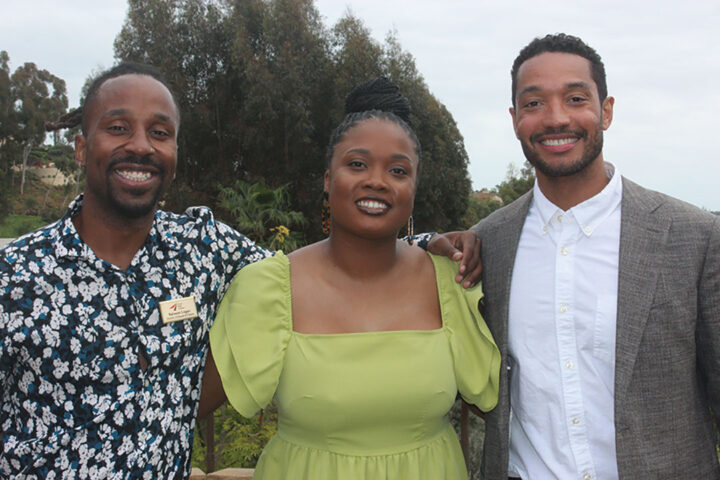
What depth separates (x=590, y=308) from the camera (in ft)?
6.05

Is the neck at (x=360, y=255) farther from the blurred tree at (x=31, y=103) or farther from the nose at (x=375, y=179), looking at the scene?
the blurred tree at (x=31, y=103)

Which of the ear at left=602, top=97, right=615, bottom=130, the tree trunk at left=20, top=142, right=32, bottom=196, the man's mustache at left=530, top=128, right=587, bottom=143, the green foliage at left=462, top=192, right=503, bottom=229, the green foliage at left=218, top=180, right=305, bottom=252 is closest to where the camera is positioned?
the man's mustache at left=530, top=128, right=587, bottom=143

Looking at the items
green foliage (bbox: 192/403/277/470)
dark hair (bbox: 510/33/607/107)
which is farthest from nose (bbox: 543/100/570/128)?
green foliage (bbox: 192/403/277/470)

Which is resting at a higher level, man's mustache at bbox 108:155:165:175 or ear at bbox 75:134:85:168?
ear at bbox 75:134:85:168

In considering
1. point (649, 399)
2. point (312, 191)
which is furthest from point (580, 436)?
point (312, 191)

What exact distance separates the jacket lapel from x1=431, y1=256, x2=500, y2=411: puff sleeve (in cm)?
42

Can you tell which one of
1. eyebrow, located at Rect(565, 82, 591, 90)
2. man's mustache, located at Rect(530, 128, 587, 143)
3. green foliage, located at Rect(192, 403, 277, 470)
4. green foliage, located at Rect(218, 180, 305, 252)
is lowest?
green foliage, located at Rect(192, 403, 277, 470)

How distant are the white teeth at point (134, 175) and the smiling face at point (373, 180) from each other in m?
0.65

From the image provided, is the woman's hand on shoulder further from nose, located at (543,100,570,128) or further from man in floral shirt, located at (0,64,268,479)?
man in floral shirt, located at (0,64,268,479)

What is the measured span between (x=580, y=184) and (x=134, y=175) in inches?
60.7

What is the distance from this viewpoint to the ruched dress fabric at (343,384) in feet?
6.10

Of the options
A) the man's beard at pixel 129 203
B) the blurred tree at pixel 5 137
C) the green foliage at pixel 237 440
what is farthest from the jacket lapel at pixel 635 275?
the blurred tree at pixel 5 137

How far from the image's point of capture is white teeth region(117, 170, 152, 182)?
1888 mm

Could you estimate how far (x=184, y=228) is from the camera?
6.82 ft
